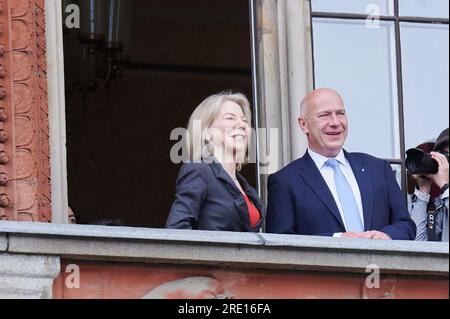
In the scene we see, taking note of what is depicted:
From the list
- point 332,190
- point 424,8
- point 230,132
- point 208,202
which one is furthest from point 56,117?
point 424,8

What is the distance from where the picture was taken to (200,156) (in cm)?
1072

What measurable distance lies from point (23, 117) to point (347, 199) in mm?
1593

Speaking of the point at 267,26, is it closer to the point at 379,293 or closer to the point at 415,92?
the point at 415,92

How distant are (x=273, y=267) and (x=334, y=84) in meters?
2.09

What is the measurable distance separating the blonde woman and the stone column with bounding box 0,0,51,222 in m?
0.91

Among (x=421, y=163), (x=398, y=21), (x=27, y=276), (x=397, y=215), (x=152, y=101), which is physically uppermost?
(x=398, y=21)

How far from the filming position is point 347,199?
10.9 m

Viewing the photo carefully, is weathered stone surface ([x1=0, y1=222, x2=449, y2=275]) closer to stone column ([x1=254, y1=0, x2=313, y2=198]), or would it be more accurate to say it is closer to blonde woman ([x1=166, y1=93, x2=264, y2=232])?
blonde woman ([x1=166, y1=93, x2=264, y2=232])

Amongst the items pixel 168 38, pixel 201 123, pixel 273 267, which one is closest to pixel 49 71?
pixel 201 123

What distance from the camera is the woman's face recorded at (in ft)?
35.2

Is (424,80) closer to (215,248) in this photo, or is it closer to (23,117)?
(23,117)

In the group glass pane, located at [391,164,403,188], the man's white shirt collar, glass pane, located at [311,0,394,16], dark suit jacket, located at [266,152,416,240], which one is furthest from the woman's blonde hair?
glass pane, located at [311,0,394,16]

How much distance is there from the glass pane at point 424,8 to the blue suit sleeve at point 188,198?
2.16m
